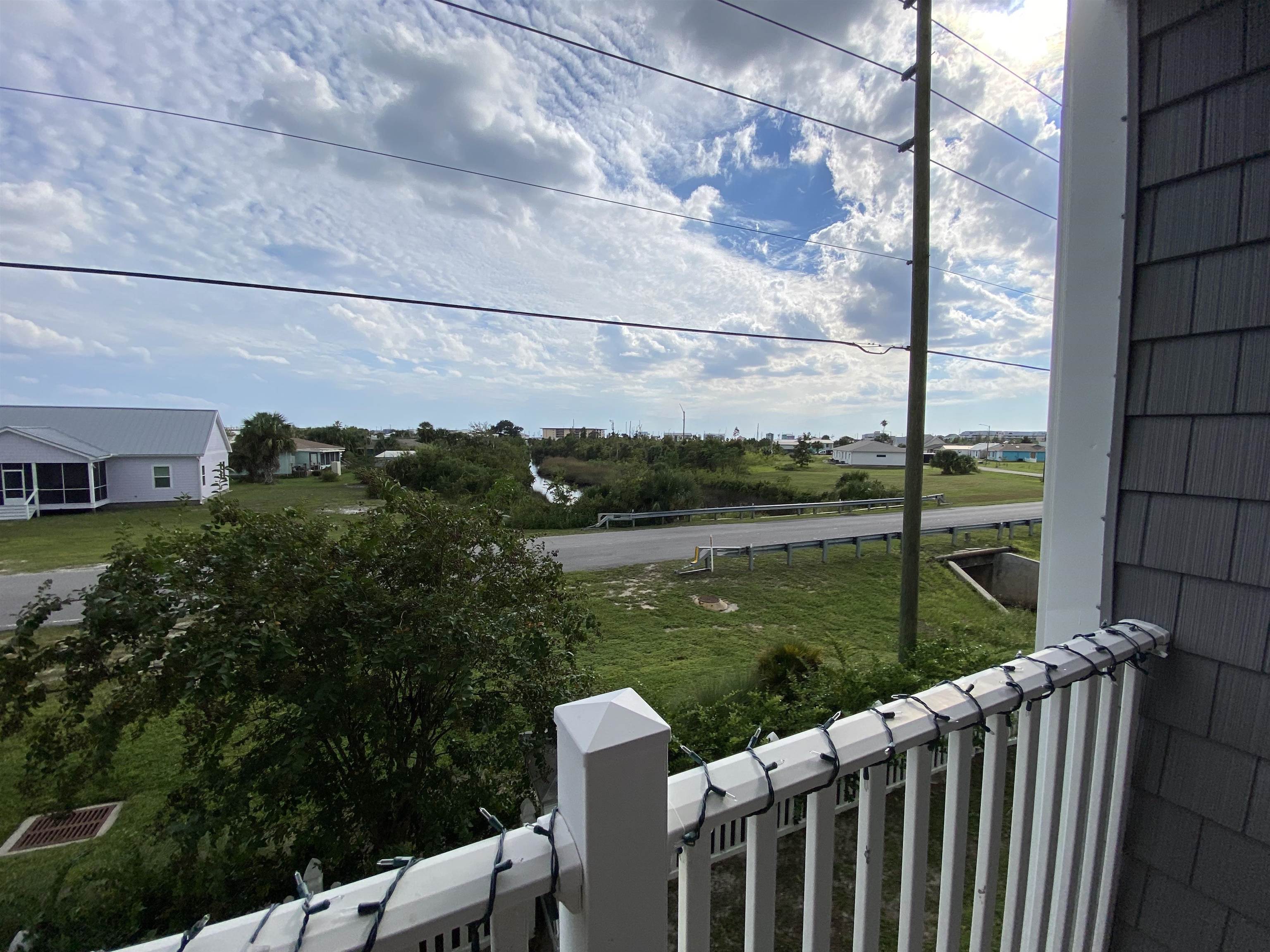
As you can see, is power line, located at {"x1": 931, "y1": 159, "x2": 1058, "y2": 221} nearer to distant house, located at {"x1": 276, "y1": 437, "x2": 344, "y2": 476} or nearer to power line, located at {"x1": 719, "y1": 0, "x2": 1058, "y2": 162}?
power line, located at {"x1": 719, "y1": 0, "x2": 1058, "y2": 162}

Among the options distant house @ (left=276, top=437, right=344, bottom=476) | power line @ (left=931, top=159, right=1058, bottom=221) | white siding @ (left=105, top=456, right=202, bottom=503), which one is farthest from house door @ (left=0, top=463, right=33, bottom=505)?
power line @ (left=931, top=159, right=1058, bottom=221)

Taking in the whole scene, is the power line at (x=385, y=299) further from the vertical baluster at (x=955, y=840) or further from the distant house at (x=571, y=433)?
the distant house at (x=571, y=433)

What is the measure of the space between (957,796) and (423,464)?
621 cm

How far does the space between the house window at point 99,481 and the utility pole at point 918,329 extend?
11718 millimetres

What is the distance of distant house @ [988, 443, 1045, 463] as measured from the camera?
651 centimetres

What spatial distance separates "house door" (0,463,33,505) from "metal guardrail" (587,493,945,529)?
373 inches

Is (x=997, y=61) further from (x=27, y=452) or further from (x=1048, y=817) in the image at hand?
(x=27, y=452)

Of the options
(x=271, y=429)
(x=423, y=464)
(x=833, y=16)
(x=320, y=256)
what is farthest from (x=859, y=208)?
(x=271, y=429)

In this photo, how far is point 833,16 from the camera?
3488mm

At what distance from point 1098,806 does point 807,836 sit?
942mm

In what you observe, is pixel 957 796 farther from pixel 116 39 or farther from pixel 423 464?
pixel 423 464

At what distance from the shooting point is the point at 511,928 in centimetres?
49

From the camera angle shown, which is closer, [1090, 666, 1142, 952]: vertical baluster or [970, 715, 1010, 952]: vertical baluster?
[970, 715, 1010, 952]: vertical baluster

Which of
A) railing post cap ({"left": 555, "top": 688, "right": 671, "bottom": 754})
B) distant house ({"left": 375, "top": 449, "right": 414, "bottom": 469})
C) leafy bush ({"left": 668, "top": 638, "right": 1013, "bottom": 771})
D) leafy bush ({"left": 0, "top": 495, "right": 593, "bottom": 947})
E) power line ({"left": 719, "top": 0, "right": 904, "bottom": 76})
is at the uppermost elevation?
power line ({"left": 719, "top": 0, "right": 904, "bottom": 76})
